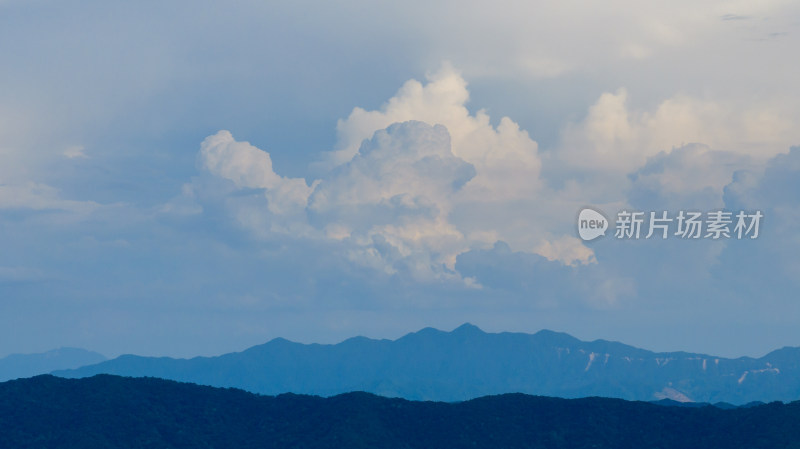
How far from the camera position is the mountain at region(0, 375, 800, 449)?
174875 millimetres

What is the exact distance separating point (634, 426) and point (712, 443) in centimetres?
1457

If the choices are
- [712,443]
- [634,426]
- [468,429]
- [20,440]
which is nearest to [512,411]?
[468,429]

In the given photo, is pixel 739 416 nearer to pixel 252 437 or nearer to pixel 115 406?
pixel 252 437

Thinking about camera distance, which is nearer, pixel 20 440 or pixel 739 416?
pixel 20 440

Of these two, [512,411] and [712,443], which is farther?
[512,411]

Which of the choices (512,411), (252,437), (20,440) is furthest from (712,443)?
(20,440)

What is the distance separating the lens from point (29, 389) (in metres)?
190

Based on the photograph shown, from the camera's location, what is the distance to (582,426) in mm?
182500

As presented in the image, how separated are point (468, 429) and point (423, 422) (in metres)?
9.16

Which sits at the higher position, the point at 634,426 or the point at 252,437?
the point at 634,426

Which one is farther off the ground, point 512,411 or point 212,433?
point 512,411

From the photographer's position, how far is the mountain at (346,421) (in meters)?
175

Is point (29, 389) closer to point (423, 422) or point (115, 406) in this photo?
point (115, 406)

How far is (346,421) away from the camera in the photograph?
601ft
